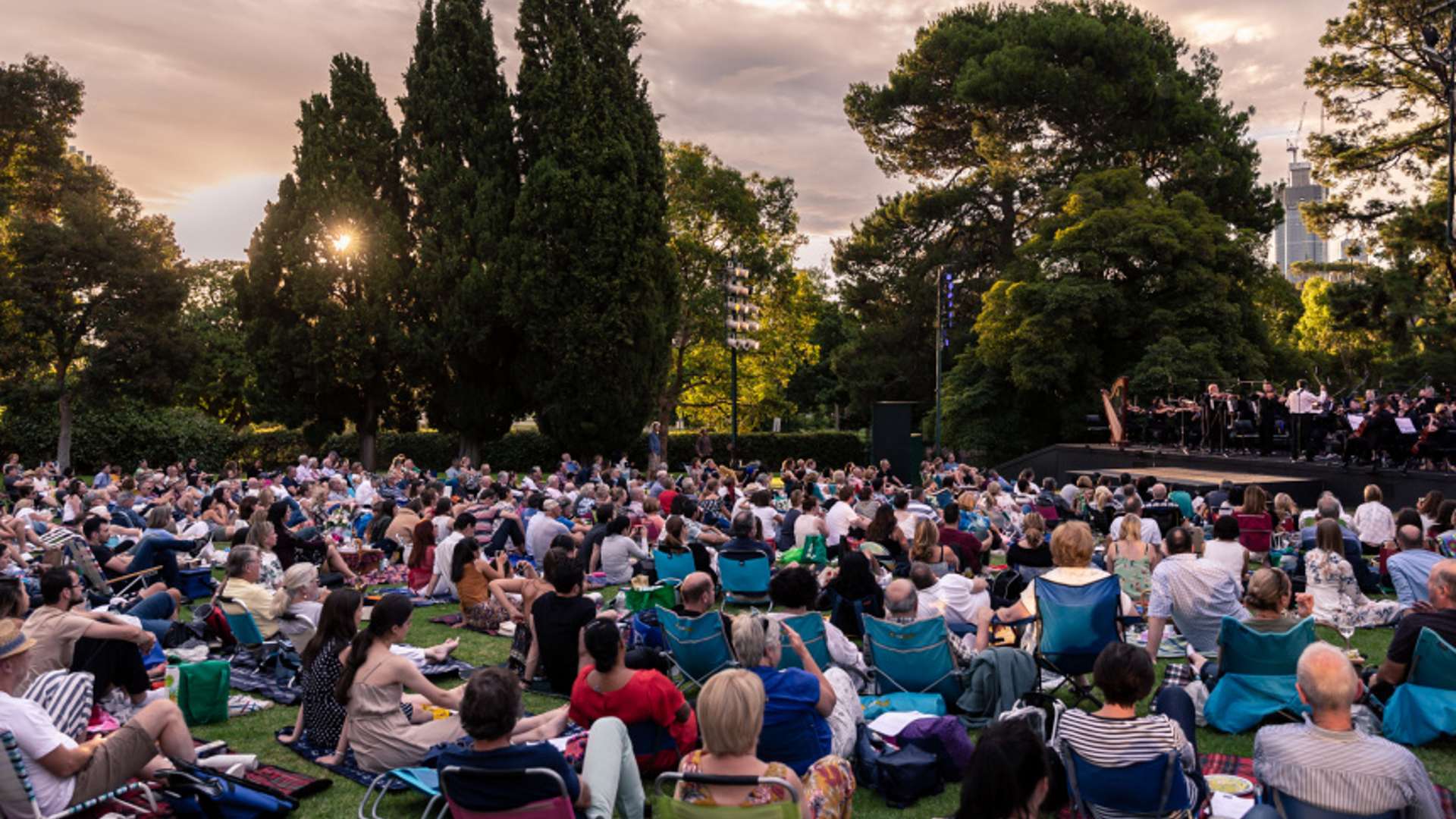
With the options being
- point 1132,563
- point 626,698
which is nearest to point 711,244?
point 1132,563

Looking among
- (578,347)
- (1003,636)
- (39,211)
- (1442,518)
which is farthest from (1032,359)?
(39,211)

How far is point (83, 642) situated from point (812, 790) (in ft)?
13.1

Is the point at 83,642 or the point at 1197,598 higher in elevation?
the point at 83,642

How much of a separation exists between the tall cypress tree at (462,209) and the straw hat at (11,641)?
22.8 m

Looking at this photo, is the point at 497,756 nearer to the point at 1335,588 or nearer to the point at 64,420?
the point at 1335,588

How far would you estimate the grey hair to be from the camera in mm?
7215

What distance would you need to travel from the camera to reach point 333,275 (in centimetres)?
2745

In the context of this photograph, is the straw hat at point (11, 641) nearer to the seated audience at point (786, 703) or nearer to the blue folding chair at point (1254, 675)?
the seated audience at point (786, 703)

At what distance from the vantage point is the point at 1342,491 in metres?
17.6

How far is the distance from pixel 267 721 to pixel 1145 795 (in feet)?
17.2

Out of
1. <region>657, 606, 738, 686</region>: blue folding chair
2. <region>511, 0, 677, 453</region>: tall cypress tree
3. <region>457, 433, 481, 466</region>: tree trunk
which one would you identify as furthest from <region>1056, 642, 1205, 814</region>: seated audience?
<region>457, 433, 481, 466</region>: tree trunk

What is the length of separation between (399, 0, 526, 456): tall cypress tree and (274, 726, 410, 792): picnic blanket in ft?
71.2

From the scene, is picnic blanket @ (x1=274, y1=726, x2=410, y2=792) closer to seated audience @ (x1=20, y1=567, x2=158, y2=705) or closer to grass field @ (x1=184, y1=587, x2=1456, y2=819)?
grass field @ (x1=184, y1=587, x2=1456, y2=819)

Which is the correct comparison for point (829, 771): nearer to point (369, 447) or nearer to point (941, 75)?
point (369, 447)
